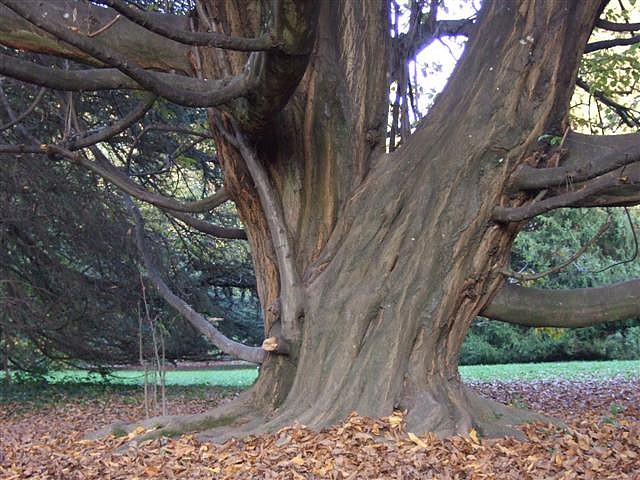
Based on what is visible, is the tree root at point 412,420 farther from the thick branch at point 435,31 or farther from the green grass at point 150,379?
the green grass at point 150,379

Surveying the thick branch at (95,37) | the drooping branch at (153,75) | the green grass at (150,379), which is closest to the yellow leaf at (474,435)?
the drooping branch at (153,75)

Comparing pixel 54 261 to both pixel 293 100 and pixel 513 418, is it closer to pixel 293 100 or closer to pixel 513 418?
pixel 293 100

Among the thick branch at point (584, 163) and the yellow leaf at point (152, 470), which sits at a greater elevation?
the thick branch at point (584, 163)

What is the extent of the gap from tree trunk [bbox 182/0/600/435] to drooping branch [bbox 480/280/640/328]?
66.2 inches

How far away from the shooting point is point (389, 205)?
6.13 m

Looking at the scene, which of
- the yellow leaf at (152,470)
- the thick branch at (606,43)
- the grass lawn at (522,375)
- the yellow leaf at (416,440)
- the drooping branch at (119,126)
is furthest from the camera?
the grass lawn at (522,375)

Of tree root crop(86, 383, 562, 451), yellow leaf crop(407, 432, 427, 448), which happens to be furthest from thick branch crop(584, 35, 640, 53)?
yellow leaf crop(407, 432, 427, 448)

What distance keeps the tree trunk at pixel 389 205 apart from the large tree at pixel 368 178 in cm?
1

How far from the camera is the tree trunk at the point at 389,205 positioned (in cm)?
565

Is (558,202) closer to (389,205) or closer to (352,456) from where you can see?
(389,205)

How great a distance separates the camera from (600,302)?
25.2 ft

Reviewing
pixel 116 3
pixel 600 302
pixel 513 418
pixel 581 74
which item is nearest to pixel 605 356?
pixel 581 74

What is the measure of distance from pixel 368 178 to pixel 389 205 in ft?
1.56

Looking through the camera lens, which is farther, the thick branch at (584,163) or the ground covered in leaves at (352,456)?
the thick branch at (584,163)
